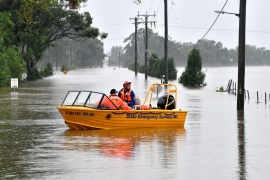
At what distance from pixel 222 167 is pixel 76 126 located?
813 centimetres

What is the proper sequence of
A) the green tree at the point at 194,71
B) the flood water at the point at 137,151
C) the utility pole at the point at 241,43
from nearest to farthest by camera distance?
the flood water at the point at 137,151, the utility pole at the point at 241,43, the green tree at the point at 194,71

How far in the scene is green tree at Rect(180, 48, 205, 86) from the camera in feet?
217

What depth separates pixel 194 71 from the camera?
66.4 meters

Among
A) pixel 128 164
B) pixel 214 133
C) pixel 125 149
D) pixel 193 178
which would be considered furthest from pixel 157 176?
pixel 214 133

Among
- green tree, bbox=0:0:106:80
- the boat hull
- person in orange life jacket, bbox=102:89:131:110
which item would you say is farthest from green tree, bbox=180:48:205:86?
person in orange life jacket, bbox=102:89:131:110

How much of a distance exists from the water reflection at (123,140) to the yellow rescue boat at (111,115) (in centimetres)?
30

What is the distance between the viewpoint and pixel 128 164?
14.1 metres

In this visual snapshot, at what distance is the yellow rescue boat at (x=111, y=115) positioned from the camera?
67.8ft

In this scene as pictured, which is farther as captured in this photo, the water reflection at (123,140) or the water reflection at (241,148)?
the water reflection at (123,140)

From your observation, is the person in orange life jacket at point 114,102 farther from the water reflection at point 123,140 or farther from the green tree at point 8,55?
the green tree at point 8,55

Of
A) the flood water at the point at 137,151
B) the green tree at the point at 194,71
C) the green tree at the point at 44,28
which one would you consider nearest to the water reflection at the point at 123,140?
the flood water at the point at 137,151

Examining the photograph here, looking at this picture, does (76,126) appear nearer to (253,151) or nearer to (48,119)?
(48,119)

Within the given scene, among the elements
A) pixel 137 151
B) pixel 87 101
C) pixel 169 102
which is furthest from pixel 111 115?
pixel 137 151

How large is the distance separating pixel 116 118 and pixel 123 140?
2.65 metres
